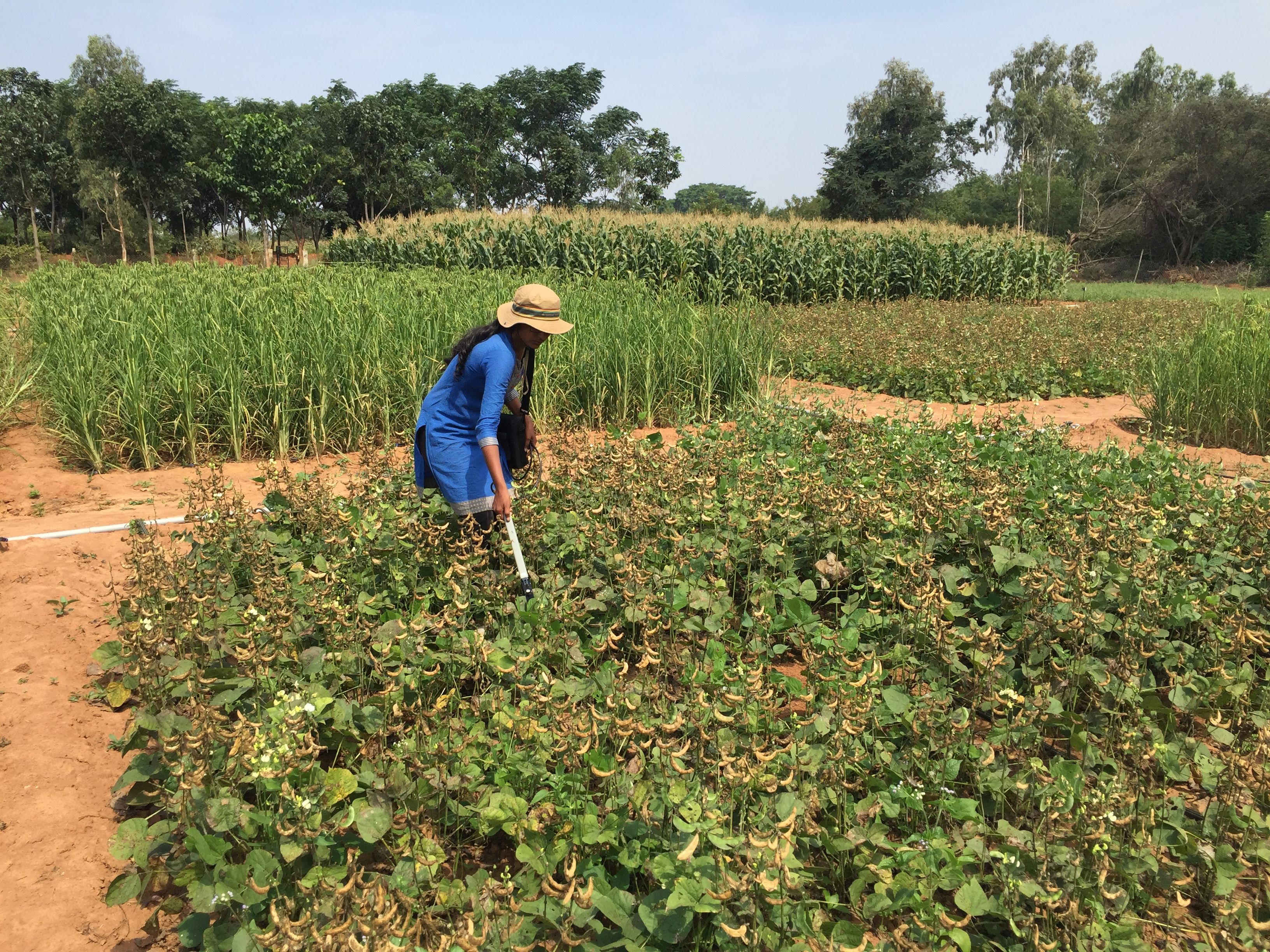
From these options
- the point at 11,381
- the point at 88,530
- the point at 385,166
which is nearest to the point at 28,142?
the point at 385,166

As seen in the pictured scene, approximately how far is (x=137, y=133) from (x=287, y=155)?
7502 mm

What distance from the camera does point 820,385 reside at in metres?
9.85

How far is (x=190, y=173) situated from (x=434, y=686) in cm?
4184

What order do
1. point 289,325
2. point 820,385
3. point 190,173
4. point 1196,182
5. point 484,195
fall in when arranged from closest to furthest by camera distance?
point 289,325 < point 820,385 < point 1196,182 < point 190,173 < point 484,195

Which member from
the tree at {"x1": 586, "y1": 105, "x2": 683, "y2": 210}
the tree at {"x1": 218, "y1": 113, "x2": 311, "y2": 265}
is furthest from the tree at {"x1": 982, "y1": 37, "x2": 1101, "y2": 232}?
the tree at {"x1": 218, "y1": 113, "x2": 311, "y2": 265}

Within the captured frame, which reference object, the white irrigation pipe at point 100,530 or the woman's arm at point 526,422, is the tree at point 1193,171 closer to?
the woman's arm at point 526,422

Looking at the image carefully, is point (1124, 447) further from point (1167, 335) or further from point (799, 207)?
point (799, 207)

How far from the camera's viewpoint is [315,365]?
6508 mm

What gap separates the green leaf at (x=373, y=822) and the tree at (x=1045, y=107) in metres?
48.8

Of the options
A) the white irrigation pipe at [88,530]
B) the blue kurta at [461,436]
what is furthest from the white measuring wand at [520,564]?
the white irrigation pipe at [88,530]

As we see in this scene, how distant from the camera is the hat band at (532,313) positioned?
3711 millimetres

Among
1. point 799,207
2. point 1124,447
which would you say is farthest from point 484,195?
point 1124,447

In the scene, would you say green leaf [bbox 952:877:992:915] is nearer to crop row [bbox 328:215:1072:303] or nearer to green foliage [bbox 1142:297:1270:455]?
green foliage [bbox 1142:297:1270:455]

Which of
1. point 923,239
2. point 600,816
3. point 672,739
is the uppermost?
point 923,239
